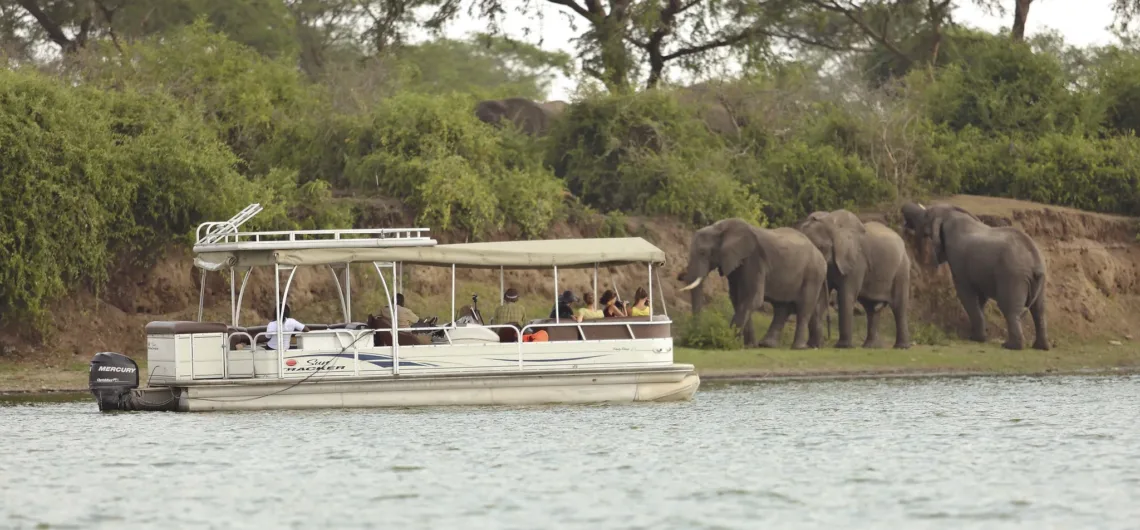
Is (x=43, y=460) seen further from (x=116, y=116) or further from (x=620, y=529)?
(x=116, y=116)

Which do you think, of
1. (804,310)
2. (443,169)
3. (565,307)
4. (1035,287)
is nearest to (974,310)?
(1035,287)

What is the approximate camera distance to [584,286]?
119 feet

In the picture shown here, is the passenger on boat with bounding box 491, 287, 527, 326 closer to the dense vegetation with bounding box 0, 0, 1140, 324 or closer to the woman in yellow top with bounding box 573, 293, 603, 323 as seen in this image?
the woman in yellow top with bounding box 573, 293, 603, 323

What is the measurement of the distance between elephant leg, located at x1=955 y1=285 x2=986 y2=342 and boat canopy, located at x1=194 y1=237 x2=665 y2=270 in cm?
1482

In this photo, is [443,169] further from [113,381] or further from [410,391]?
[113,381]

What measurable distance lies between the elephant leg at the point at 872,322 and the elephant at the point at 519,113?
10500mm

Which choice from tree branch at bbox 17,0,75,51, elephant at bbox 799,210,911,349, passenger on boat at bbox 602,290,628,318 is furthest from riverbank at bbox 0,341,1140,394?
tree branch at bbox 17,0,75,51

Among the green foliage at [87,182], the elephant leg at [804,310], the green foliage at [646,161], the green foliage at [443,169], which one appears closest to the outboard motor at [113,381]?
the green foliage at [87,182]

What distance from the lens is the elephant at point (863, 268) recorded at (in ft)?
118

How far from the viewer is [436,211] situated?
35781 mm

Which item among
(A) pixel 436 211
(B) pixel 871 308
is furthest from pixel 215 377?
(B) pixel 871 308

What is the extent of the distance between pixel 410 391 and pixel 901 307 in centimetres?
1586

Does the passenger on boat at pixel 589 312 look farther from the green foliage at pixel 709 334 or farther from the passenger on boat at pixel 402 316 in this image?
the green foliage at pixel 709 334

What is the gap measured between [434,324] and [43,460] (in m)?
6.55
